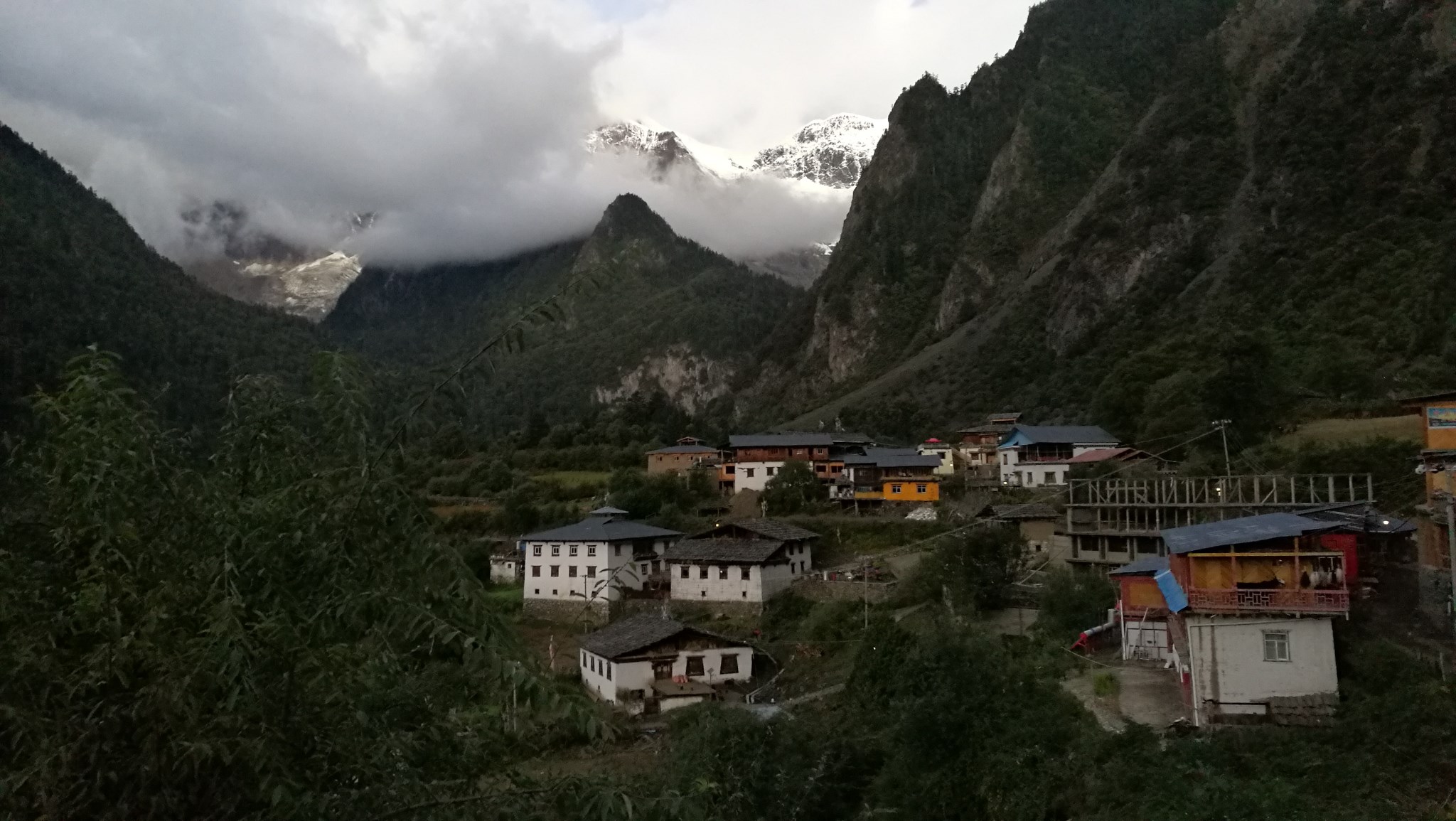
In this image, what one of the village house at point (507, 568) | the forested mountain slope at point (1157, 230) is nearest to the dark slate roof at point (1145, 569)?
the forested mountain slope at point (1157, 230)

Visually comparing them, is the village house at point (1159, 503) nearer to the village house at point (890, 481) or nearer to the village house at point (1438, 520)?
the village house at point (1438, 520)

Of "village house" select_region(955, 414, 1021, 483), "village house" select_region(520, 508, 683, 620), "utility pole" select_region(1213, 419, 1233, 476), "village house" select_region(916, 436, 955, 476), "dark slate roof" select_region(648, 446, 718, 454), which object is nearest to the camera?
"utility pole" select_region(1213, 419, 1233, 476)

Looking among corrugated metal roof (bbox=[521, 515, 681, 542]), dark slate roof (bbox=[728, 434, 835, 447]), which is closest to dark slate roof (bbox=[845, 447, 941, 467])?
dark slate roof (bbox=[728, 434, 835, 447])

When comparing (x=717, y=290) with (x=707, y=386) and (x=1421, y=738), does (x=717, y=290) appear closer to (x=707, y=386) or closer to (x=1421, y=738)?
(x=707, y=386)

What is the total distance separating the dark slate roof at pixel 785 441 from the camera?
5400 centimetres

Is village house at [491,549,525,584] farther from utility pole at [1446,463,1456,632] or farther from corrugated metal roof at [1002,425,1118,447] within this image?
utility pole at [1446,463,1456,632]

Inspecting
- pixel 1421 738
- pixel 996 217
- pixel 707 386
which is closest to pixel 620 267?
pixel 1421 738

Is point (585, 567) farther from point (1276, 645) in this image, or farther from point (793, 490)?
point (1276, 645)

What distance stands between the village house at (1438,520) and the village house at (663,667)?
1723cm

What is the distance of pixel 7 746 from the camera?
13.2 ft

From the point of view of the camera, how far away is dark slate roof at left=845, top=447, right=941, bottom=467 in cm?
4834

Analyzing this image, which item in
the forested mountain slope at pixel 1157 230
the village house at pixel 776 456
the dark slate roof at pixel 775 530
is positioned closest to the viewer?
the dark slate roof at pixel 775 530

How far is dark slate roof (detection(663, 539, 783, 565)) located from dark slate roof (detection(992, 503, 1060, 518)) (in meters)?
9.03

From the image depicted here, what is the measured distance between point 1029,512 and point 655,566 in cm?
1537
